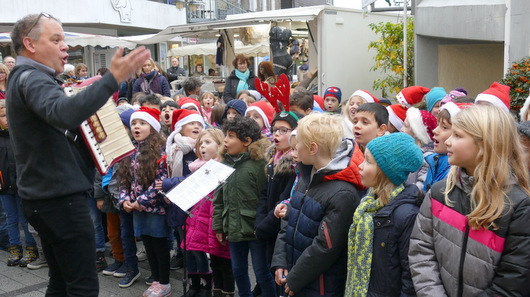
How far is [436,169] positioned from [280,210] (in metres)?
1.17

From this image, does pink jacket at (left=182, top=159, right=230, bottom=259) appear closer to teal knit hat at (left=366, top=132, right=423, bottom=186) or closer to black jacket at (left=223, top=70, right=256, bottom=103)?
teal knit hat at (left=366, top=132, right=423, bottom=186)

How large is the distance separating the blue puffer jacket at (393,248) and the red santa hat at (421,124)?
157 centimetres

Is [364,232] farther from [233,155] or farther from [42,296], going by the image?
[42,296]

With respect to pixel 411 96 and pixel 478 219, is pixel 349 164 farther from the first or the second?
pixel 411 96

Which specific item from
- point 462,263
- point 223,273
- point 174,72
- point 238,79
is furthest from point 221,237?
point 174,72

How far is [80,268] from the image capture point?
123 inches

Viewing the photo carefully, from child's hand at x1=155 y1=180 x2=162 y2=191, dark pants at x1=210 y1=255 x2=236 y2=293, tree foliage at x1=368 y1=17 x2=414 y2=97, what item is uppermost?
tree foliage at x1=368 y1=17 x2=414 y2=97

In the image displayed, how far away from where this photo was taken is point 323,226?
3352 mm

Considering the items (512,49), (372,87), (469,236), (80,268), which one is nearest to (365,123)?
(469,236)

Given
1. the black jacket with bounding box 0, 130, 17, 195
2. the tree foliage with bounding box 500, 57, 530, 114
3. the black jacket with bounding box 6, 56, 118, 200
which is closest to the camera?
the black jacket with bounding box 6, 56, 118, 200

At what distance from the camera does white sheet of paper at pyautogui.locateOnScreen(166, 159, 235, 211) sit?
4.34 m

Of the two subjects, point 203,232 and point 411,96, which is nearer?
point 203,232

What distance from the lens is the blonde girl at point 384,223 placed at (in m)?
2.99

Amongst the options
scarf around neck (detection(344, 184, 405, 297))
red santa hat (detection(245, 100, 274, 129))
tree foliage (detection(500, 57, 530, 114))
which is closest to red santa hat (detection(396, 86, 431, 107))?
tree foliage (detection(500, 57, 530, 114))
